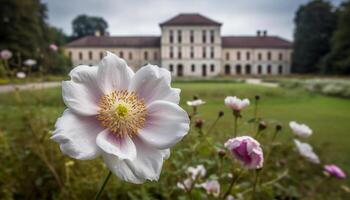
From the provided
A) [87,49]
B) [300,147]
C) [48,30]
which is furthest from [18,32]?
[300,147]

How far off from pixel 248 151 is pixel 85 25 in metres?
51.2

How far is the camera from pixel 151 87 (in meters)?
0.49

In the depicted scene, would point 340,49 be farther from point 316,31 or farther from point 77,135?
point 77,135

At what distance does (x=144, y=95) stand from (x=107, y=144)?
0.35 feet

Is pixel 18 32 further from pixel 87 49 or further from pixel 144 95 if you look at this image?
pixel 144 95

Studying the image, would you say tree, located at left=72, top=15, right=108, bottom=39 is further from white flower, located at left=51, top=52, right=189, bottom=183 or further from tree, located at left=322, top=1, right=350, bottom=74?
white flower, located at left=51, top=52, right=189, bottom=183

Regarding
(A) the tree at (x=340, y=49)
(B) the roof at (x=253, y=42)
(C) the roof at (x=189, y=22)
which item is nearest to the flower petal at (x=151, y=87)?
(A) the tree at (x=340, y=49)

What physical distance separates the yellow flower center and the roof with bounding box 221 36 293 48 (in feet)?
135

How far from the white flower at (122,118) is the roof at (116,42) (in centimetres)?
3901

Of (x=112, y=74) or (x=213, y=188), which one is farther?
(x=213, y=188)

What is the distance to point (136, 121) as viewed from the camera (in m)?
0.47

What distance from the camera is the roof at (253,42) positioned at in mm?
40847

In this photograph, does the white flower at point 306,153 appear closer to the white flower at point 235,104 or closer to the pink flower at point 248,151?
the white flower at point 235,104

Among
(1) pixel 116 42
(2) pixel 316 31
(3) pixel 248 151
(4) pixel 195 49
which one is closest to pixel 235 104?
(3) pixel 248 151
